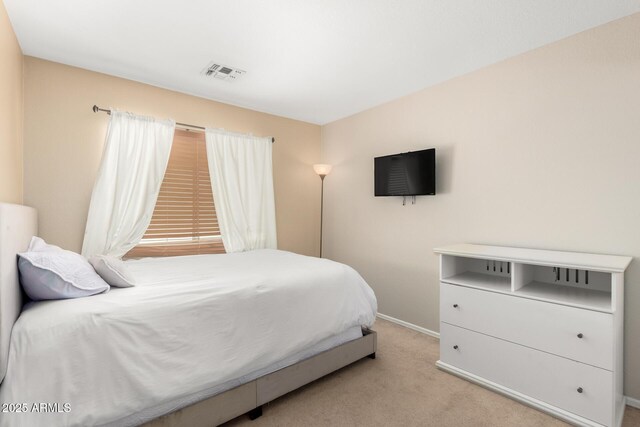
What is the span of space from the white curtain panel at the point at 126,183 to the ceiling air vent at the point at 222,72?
706 millimetres

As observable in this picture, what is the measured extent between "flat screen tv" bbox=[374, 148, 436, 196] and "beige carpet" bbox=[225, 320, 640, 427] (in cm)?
160

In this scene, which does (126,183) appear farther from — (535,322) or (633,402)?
(633,402)

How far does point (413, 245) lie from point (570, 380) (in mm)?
1661

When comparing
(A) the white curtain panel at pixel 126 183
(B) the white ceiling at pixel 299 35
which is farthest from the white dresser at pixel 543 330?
(A) the white curtain panel at pixel 126 183

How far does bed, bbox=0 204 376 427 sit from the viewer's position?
127 centimetres

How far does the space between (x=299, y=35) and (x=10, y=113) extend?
2.04 meters

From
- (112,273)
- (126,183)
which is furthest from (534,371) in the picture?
(126,183)

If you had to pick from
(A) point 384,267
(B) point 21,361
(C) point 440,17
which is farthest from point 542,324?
(B) point 21,361

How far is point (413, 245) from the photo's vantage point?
3.25 m

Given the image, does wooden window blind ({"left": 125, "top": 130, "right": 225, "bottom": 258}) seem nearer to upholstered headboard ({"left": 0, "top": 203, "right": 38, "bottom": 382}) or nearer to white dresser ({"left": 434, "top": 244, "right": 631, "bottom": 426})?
upholstered headboard ({"left": 0, "top": 203, "right": 38, "bottom": 382})

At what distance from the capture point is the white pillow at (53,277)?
1511mm

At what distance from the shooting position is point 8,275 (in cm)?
129

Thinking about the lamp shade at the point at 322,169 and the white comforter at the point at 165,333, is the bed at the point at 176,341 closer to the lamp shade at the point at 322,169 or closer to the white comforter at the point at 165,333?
the white comforter at the point at 165,333

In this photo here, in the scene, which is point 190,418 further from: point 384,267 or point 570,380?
point 384,267
